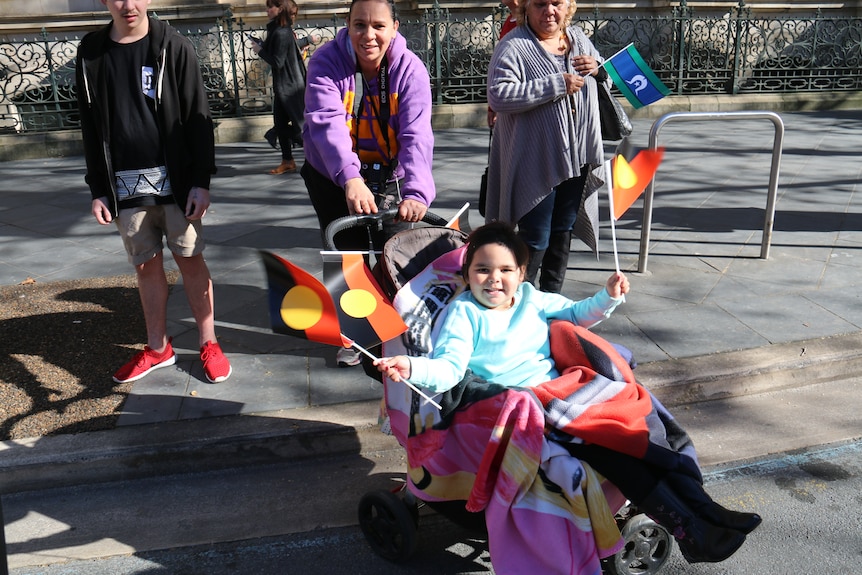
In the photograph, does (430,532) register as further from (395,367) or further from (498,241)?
(498,241)

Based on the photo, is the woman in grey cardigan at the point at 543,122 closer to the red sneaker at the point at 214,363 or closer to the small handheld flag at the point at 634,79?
the small handheld flag at the point at 634,79

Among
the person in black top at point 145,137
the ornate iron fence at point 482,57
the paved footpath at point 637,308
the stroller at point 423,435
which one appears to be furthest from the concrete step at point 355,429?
the ornate iron fence at point 482,57

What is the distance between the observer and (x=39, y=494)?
12.0 feet

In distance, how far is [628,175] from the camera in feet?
10.9

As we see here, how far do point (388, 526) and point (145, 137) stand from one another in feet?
7.38

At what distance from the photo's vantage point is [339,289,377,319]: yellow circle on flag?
9.05ft

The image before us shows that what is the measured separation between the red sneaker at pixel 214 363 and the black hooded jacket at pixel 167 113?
80cm

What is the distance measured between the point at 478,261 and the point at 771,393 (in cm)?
229

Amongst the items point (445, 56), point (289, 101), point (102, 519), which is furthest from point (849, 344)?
point (445, 56)

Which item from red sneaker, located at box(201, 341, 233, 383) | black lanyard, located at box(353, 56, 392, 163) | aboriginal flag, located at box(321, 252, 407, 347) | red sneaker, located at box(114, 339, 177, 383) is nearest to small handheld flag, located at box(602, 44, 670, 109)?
black lanyard, located at box(353, 56, 392, 163)

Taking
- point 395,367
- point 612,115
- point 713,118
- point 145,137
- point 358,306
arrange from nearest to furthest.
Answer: point 395,367, point 358,306, point 145,137, point 612,115, point 713,118

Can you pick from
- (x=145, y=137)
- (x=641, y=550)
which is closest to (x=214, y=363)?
(x=145, y=137)

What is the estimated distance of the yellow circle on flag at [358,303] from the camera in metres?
2.76

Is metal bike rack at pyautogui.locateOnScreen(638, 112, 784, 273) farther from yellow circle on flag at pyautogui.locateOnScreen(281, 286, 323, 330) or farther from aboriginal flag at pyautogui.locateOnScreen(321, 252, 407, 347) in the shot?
yellow circle on flag at pyautogui.locateOnScreen(281, 286, 323, 330)
